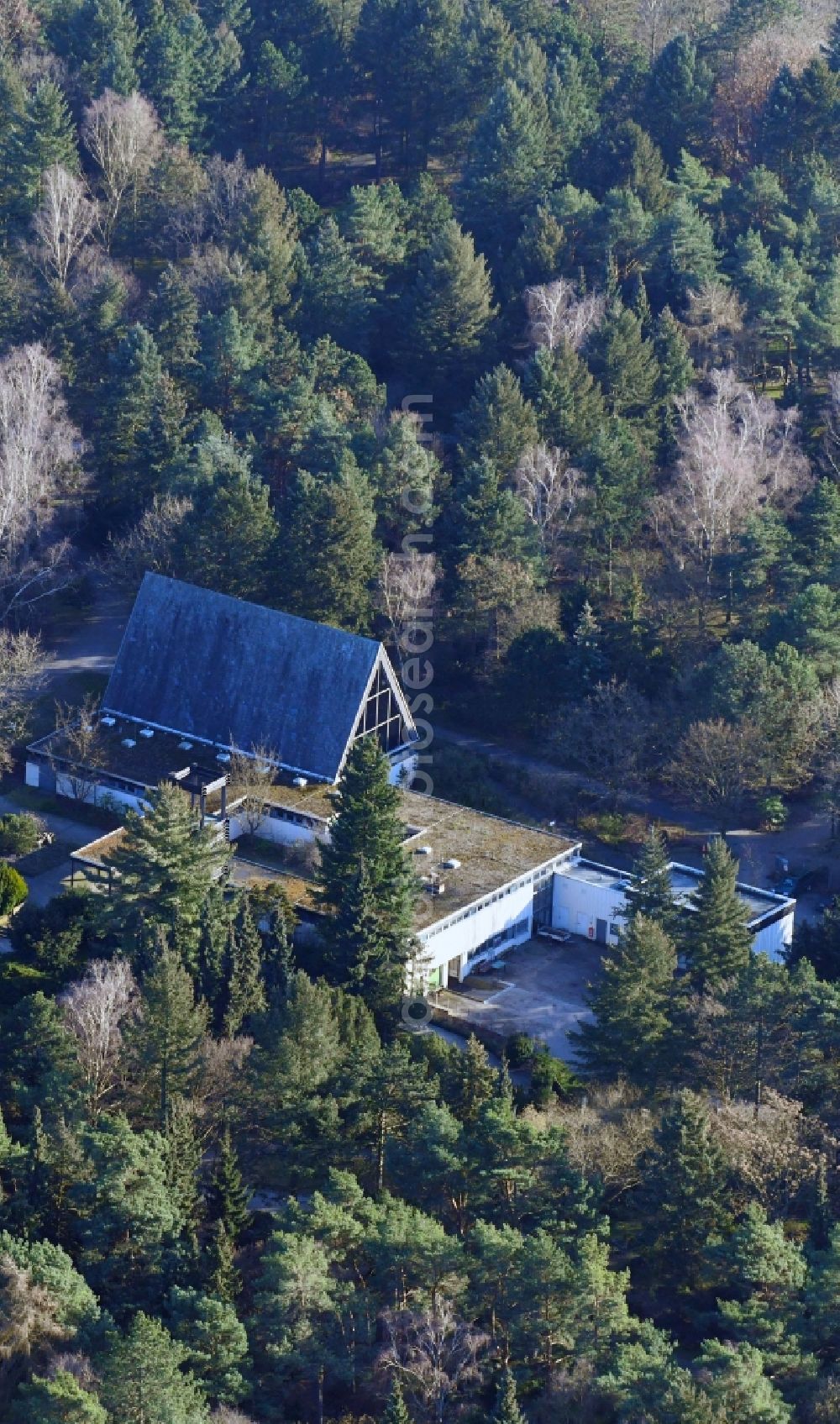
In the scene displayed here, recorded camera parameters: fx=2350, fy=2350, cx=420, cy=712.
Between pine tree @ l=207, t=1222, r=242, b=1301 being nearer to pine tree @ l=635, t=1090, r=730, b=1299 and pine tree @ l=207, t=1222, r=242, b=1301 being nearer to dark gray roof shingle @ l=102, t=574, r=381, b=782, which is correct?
pine tree @ l=635, t=1090, r=730, b=1299

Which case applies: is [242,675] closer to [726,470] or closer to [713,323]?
[726,470]

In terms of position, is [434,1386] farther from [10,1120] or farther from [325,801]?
[325,801]

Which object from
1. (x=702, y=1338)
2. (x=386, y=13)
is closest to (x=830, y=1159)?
(x=702, y=1338)

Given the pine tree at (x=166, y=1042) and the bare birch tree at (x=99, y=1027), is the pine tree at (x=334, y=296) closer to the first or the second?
the bare birch tree at (x=99, y=1027)

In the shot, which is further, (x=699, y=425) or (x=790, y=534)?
(x=699, y=425)

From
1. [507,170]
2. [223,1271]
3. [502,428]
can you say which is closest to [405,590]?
[502,428]
